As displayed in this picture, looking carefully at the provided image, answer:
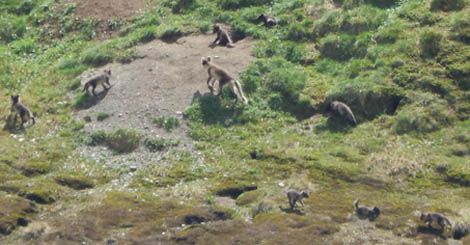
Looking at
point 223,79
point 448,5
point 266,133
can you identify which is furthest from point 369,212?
point 448,5

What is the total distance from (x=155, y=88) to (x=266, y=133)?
4504 millimetres

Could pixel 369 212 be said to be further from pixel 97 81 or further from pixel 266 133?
pixel 97 81

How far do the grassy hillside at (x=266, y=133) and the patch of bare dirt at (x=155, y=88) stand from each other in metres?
0.47

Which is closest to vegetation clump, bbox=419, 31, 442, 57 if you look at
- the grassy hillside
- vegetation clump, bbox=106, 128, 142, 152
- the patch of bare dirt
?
the grassy hillside

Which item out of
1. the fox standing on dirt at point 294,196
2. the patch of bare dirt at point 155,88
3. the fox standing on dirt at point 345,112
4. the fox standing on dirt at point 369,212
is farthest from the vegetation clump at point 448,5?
the fox standing on dirt at point 294,196

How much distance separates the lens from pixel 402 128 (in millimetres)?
23250

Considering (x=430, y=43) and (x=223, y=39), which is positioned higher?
(x=430, y=43)

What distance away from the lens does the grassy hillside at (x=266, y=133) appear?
733 inches

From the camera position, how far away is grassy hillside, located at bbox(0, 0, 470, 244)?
733 inches

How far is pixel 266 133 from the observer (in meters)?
23.9

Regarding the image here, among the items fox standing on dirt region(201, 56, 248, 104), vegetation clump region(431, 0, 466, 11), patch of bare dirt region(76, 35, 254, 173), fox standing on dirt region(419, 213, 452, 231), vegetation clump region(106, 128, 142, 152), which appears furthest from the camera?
vegetation clump region(431, 0, 466, 11)

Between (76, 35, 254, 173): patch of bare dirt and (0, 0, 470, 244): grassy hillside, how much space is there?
1.54 ft

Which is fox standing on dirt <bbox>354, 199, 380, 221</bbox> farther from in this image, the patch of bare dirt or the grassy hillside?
the patch of bare dirt

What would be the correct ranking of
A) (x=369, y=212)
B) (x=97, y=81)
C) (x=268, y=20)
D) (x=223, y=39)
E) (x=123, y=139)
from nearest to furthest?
(x=369, y=212) → (x=123, y=139) → (x=97, y=81) → (x=223, y=39) → (x=268, y=20)
